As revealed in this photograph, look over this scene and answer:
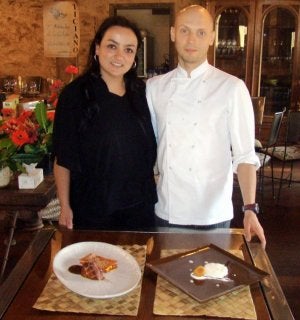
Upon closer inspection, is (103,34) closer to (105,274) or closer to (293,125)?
(105,274)

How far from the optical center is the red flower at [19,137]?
1.89 metres

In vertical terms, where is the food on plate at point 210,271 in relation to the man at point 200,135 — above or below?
below

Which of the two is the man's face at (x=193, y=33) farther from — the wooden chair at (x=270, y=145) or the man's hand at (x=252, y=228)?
the wooden chair at (x=270, y=145)

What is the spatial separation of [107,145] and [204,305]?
29.1 inches

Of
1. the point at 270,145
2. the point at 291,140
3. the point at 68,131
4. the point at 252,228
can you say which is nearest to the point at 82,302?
the point at 252,228

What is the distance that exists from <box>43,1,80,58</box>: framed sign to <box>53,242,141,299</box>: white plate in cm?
339

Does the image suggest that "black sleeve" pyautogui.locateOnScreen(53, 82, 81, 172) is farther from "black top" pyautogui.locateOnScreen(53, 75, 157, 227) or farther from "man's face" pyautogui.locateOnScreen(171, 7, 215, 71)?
→ "man's face" pyautogui.locateOnScreen(171, 7, 215, 71)

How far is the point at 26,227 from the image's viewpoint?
2.97 meters

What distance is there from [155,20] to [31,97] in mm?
1793

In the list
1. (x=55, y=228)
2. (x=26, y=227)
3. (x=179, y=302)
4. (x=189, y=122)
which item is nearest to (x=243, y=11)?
(x=26, y=227)

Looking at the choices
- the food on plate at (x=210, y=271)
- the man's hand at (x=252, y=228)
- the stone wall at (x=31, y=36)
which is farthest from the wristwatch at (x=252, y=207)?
the stone wall at (x=31, y=36)

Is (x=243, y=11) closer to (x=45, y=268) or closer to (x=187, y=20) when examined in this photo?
(x=187, y=20)

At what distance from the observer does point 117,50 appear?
165 centimetres

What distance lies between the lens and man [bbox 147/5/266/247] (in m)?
1.58
